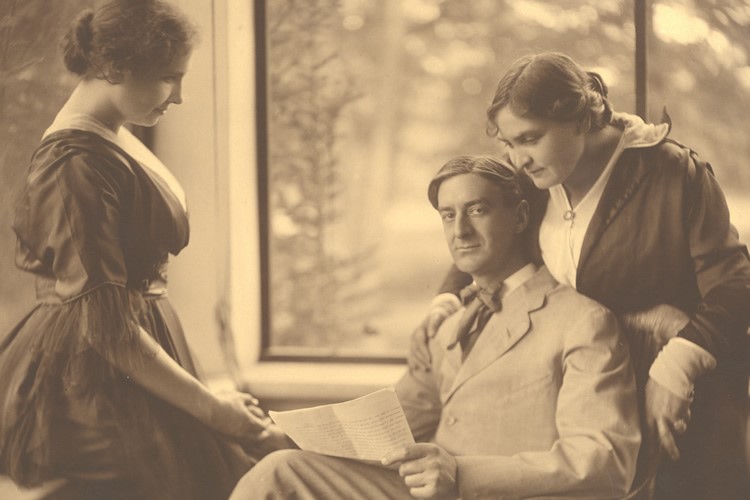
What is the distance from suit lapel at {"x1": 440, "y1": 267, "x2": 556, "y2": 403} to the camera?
1.82 m

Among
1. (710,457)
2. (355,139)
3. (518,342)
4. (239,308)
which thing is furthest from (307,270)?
(710,457)

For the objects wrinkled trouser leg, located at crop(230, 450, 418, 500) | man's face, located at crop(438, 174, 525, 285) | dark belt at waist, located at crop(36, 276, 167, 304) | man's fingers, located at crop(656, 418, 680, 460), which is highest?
man's face, located at crop(438, 174, 525, 285)

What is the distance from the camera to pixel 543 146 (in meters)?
1.79

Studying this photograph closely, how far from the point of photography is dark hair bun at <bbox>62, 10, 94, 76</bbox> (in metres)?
1.89

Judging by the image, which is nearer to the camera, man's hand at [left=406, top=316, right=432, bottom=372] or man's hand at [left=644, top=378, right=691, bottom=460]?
man's hand at [left=644, top=378, right=691, bottom=460]

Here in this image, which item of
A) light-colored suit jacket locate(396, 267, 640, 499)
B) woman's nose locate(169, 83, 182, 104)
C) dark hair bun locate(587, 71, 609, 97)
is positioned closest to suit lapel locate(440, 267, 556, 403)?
light-colored suit jacket locate(396, 267, 640, 499)

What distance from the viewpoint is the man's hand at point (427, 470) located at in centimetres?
177

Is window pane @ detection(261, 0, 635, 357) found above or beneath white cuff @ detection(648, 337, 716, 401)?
above

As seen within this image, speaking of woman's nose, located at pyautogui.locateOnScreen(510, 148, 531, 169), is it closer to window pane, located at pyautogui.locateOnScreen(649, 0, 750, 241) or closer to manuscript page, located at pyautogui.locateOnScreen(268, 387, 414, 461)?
window pane, located at pyautogui.locateOnScreen(649, 0, 750, 241)

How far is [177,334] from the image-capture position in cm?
194

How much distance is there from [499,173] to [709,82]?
51 cm

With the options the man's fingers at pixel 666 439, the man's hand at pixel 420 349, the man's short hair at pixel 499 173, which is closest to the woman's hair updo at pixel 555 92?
the man's short hair at pixel 499 173

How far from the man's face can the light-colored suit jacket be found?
75mm

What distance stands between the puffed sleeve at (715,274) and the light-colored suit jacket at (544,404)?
0.18 meters
